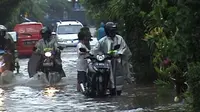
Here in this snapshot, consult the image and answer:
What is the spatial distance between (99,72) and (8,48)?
6.37 m

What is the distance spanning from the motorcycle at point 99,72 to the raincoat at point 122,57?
0.15m

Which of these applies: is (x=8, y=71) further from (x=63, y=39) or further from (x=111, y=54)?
(x=63, y=39)

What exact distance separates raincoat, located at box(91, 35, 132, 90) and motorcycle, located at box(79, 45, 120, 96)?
0.15 meters

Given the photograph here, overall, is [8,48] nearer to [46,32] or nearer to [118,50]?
[46,32]

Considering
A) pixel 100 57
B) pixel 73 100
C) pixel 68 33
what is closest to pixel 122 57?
pixel 100 57

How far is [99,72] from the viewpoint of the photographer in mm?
11812

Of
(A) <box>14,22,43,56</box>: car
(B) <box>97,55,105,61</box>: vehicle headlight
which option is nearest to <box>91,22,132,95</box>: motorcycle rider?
(B) <box>97,55,105,61</box>: vehicle headlight

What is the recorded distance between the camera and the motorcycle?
11.8 meters

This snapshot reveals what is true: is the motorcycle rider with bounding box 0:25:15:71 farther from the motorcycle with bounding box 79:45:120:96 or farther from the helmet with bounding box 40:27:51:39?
the motorcycle with bounding box 79:45:120:96

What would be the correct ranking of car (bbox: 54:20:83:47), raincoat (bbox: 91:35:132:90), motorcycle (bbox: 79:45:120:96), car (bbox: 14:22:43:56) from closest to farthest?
motorcycle (bbox: 79:45:120:96)
raincoat (bbox: 91:35:132:90)
car (bbox: 14:22:43:56)
car (bbox: 54:20:83:47)

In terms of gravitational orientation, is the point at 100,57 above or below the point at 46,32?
below

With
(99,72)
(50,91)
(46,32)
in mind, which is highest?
(46,32)

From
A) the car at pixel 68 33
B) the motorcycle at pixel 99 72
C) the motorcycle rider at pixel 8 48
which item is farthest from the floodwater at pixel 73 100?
the car at pixel 68 33

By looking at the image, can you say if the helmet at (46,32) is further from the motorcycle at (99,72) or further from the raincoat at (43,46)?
the motorcycle at (99,72)
